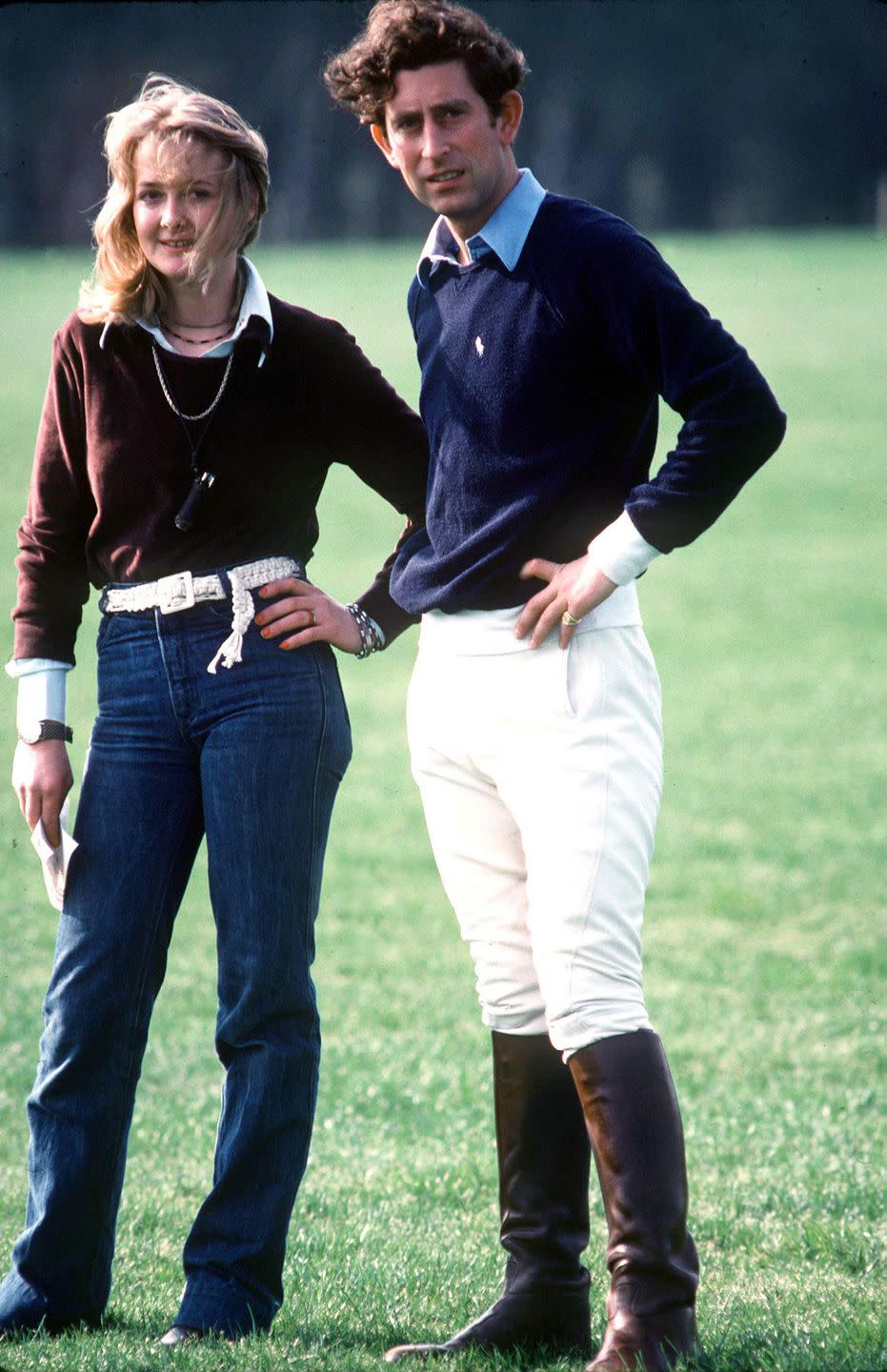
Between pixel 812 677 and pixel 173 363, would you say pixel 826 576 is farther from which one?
pixel 173 363

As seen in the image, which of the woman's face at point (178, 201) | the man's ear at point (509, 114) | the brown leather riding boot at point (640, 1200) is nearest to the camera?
the brown leather riding boot at point (640, 1200)

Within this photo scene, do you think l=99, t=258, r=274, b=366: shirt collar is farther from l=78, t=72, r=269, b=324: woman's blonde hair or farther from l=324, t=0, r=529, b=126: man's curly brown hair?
l=324, t=0, r=529, b=126: man's curly brown hair

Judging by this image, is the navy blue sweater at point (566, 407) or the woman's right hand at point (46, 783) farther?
the woman's right hand at point (46, 783)

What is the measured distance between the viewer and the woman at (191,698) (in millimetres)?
3211

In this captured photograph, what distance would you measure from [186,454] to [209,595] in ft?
0.82

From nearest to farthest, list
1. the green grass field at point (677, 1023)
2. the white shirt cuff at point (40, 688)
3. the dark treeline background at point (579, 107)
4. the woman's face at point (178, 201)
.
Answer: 1. the woman's face at point (178, 201)
2. the white shirt cuff at point (40, 688)
3. the green grass field at point (677, 1023)
4. the dark treeline background at point (579, 107)

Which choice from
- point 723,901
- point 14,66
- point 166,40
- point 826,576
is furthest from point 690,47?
point 723,901

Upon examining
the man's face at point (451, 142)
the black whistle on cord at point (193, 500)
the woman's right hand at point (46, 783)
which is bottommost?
the woman's right hand at point (46, 783)

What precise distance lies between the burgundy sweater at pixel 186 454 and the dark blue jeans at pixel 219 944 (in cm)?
14

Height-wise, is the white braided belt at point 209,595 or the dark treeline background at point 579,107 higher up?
the dark treeline background at point 579,107

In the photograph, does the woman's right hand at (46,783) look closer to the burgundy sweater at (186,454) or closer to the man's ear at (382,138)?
the burgundy sweater at (186,454)

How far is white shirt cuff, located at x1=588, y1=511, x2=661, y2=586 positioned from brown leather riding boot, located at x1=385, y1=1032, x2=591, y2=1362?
2.70ft

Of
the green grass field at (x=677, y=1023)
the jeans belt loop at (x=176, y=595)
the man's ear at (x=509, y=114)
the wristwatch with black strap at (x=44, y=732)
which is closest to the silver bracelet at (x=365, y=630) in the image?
the jeans belt loop at (x=176, y=595)

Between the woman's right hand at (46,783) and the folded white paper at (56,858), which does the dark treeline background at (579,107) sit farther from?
the folded white paper at (56,858)
